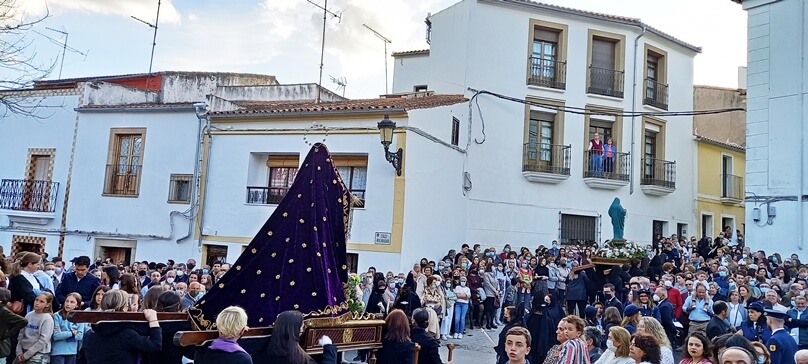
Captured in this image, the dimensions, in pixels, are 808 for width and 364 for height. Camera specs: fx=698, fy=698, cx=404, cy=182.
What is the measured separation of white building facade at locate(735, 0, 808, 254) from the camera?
17.1 metres

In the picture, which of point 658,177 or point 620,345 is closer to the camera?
point 620,345

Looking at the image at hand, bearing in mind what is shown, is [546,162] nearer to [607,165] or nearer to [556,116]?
[556,116]

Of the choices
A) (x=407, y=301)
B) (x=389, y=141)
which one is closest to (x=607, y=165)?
(x=389, y=141)

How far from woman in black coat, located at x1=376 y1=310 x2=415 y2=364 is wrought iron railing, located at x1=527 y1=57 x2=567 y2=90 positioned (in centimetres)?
1617

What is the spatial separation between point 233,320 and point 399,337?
1.80 metres

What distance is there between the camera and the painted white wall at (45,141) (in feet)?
64.5

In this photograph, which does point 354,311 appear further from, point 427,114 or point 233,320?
point 427,114

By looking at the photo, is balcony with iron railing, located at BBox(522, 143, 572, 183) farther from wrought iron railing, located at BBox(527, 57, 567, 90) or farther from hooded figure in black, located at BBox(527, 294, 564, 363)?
hooded figure in black, located at BBox(527, 294, 564, 363)

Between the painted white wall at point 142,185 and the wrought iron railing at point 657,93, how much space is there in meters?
14.1

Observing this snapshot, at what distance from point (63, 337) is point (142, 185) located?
1299cm

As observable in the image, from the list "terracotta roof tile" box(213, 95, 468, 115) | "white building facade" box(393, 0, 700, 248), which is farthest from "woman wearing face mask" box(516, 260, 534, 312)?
"terracotta roof tile" box(213, 95, 468, 115)

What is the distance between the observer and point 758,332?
8422 millimetres

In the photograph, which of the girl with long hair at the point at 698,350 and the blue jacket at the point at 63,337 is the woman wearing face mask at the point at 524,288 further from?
the blue jacket at the point at 63,337

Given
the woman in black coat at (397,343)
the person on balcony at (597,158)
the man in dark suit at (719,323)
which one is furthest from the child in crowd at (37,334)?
the person on balcony at (597,158)
